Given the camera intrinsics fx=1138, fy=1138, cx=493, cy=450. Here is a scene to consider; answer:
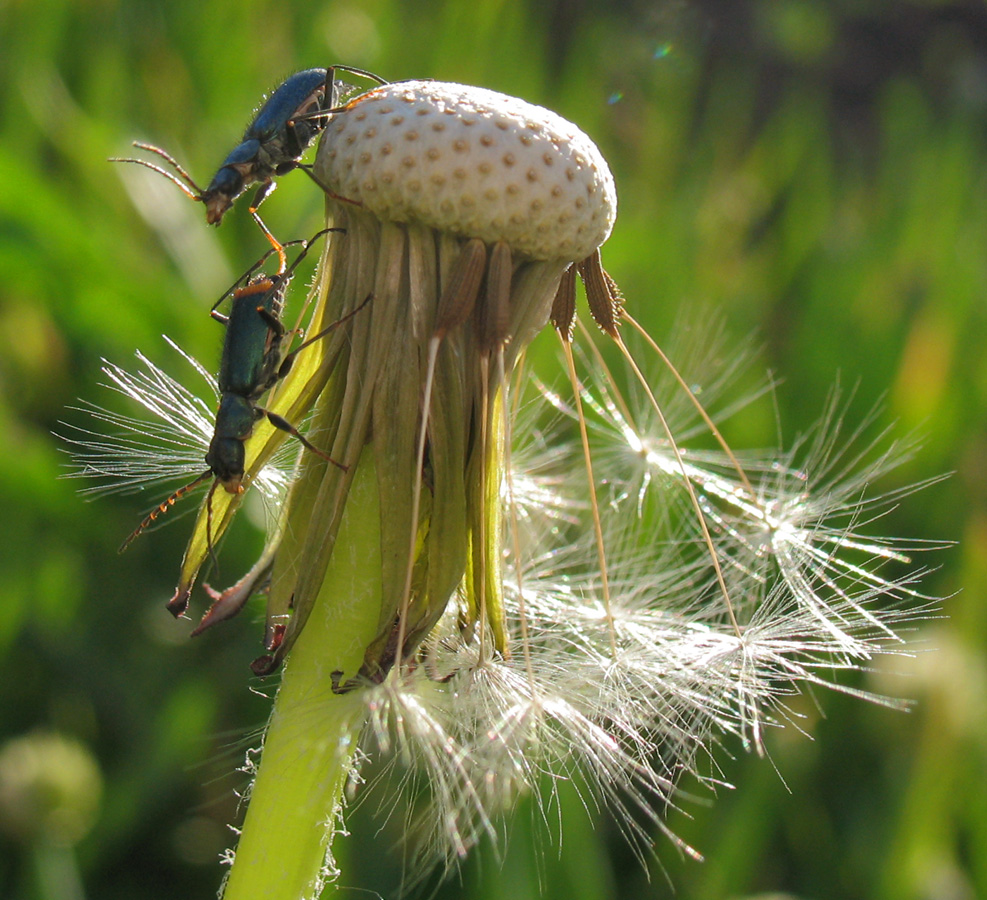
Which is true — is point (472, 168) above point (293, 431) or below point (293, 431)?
above

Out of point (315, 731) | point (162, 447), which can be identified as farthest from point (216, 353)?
point (315, 731)

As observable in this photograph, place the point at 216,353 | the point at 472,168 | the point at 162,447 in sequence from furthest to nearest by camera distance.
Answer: the point at 216,353 → the point at 162,447 → the point at 472,168

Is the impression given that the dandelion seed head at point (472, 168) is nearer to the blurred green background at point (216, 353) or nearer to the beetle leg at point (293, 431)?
the beetle leg at point (293, 431)

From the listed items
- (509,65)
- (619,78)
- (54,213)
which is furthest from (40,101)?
(619,78)

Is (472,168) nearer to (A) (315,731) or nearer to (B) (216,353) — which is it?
(A) (315,731)

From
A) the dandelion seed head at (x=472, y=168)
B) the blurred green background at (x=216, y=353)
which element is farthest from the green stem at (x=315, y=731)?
the blurred green background at (x=216, y=353)

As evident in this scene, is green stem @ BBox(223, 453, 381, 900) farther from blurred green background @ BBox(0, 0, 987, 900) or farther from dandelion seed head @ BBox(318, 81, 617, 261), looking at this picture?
blurred green background @ BBox(0, 0, 987, 900)
